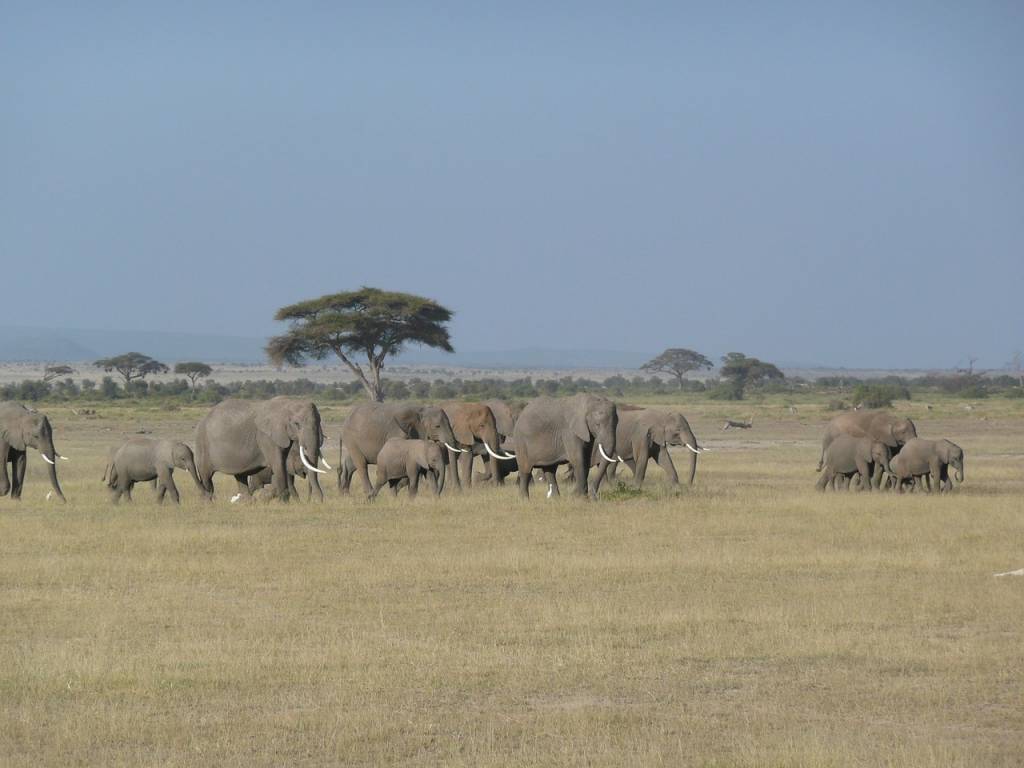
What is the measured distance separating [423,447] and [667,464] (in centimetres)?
633

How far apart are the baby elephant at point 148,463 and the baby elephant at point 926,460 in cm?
1202

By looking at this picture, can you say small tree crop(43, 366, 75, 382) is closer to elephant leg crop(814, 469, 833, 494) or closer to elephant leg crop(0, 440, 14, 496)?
elephant leg crop(0, 440, 14, 496)

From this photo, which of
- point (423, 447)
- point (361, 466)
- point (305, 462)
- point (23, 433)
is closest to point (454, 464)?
point (361, 466)

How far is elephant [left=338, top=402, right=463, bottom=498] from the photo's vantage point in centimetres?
2778

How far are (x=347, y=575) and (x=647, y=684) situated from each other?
5.98 metres

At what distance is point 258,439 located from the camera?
26.3m

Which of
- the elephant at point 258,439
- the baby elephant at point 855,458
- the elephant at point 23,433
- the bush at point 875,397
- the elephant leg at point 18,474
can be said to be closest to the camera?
the elephant at point 23,433

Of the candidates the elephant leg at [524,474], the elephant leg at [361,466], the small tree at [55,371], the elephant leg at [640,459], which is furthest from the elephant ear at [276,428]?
the small tree at [55,371]

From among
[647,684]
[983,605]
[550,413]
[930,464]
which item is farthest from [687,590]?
[930,464]

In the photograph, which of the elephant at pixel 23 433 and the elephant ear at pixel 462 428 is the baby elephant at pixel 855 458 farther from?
the elephant at pixel 23 433

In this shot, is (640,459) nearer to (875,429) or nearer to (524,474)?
(524,474)

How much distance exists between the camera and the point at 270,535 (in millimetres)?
20469

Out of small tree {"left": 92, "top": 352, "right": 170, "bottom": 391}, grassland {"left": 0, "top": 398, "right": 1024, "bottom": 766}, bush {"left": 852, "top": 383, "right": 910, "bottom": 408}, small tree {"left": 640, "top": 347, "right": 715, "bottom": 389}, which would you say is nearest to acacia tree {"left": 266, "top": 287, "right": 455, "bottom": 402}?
bush {"left": 852, "top": 383, "right": 910, "bottom": 408}

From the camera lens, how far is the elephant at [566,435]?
26.8 m
